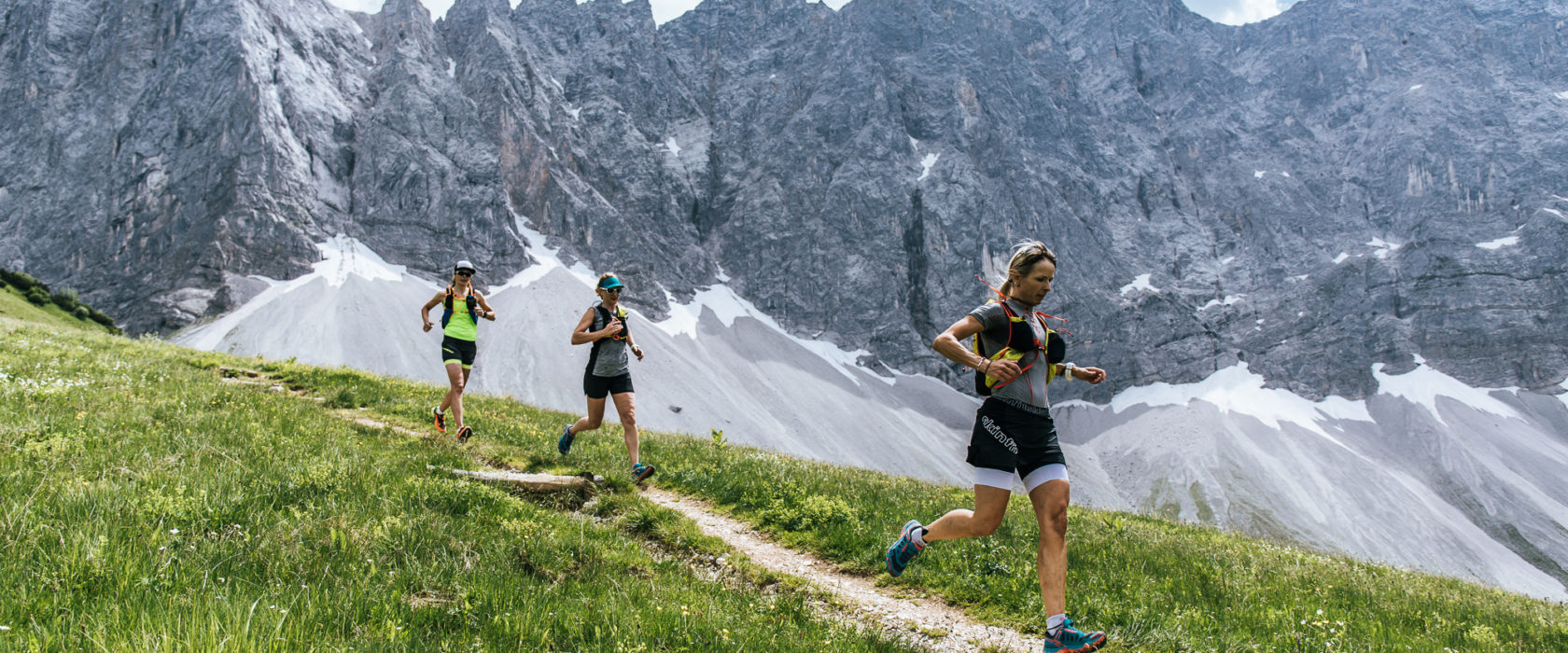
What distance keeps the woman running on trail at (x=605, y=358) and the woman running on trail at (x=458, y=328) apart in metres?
2.39

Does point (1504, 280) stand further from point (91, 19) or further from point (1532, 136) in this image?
point (91, 19)

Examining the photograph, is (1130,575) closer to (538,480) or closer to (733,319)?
(538,480)

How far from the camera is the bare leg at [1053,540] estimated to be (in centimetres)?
538

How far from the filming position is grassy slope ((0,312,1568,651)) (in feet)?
11.1

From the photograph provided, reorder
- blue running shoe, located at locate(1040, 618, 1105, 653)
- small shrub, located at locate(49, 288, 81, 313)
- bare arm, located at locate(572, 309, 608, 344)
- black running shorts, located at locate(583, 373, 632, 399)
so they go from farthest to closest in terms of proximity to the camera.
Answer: small shrub, located at locate(49, 288, 81, 313) → black running shorts, located at locate(583, 373, 632, 399) → bare arm, located at locate(572, 309, 608, 344) → blue running shoe, located at locate(1040, 618, 1105, 653)

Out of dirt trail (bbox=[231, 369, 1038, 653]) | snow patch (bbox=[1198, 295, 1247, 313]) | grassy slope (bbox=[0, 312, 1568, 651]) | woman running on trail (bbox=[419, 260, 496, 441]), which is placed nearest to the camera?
grassy slope (bbox=[0, 312, 1568, 651])

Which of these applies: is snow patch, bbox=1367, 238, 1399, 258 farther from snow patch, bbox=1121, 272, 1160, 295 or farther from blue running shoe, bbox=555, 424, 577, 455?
blue running shoe, bbox=555, 424, 577, 455

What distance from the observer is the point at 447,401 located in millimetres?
12227

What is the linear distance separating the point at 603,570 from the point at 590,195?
164 m

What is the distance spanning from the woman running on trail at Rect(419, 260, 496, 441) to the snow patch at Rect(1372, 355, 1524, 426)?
182809mm

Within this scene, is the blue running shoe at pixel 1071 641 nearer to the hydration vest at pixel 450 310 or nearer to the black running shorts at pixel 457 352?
the black running shorts at pixel 457 352

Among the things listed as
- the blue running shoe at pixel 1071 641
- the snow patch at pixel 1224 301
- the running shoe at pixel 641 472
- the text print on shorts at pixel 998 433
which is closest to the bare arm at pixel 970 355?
the text print on shorts at pixel 998 433

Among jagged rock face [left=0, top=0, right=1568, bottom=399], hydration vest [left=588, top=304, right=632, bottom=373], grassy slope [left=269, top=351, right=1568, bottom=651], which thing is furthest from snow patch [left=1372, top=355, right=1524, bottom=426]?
hydration vest [left=588, top=304, right=632, bottom=373]

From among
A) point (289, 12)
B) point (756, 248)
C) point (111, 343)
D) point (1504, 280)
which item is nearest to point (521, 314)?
A: point (756, 248)
